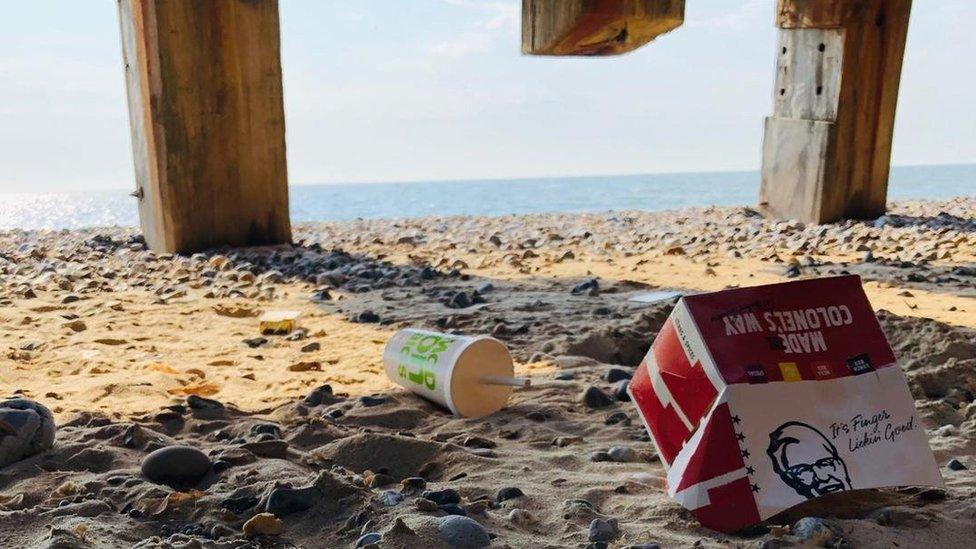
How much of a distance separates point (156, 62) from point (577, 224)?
469 cm

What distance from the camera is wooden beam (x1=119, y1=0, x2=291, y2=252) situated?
6.52 meters

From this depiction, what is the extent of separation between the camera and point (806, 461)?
1.93 metres

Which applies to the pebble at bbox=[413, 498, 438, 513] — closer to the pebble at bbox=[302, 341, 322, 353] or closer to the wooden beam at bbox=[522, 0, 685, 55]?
the pebble at bbox=[302, 341, 322, 353]

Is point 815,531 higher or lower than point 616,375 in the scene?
higher

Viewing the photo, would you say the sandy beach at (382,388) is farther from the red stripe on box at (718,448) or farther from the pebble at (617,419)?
the red stripe on box at (718,448)

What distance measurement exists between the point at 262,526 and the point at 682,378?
0.98 meters

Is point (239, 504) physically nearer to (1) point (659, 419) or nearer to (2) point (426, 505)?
(2) point (426, 505)

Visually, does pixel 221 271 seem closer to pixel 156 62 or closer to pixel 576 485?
pixel 156 62

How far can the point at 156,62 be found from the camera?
21.3 feet

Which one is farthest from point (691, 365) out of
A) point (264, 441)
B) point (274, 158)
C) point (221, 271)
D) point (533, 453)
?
point (274, 158)

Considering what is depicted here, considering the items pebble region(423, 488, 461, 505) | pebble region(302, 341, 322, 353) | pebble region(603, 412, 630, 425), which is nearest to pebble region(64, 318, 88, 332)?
pebble region(302, 341, 322, 353)

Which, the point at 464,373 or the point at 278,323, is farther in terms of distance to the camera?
the point at 278,323

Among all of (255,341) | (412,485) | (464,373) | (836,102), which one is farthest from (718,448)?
(836,102)

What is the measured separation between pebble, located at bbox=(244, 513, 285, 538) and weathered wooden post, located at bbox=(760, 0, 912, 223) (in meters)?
7.71
